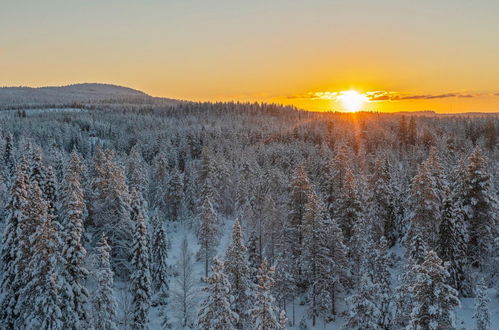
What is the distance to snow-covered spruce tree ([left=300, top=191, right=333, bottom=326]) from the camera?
37550 mm

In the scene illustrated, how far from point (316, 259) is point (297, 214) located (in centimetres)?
634

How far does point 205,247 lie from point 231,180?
3175 centimetres

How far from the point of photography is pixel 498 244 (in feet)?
116

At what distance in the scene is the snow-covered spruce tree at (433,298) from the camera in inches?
775

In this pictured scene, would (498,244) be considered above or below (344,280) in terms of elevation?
above

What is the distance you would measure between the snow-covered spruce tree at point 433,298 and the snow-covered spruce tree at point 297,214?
21.8m

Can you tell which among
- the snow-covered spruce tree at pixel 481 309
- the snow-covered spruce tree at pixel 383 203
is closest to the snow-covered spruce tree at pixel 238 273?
the snow-covered spruce tree at pixel 481 309

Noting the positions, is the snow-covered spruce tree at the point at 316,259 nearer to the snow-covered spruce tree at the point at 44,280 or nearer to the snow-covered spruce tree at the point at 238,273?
the snow-covered spruce tree at the point at 238,273

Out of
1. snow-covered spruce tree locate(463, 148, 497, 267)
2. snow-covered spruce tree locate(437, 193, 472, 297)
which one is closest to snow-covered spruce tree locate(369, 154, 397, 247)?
snow-covered spruce tree locate(437, 193, 472, 297)

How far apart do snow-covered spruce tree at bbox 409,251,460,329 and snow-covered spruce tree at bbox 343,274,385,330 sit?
8336 mm

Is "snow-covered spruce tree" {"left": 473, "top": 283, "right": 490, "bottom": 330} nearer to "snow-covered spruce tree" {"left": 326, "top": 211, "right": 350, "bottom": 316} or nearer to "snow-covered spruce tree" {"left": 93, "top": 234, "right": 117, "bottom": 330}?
"snow-covered spruce tree" {"left": 326, "top": 211, "right": 350, "bottom": 316}

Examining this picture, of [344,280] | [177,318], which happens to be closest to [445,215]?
[344,280]

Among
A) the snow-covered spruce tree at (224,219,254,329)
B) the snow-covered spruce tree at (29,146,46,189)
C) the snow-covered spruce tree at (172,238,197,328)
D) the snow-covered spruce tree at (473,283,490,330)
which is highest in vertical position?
the snow-covered spruce tree at (29,146,46,189)

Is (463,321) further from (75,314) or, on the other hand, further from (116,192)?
(116,192)
